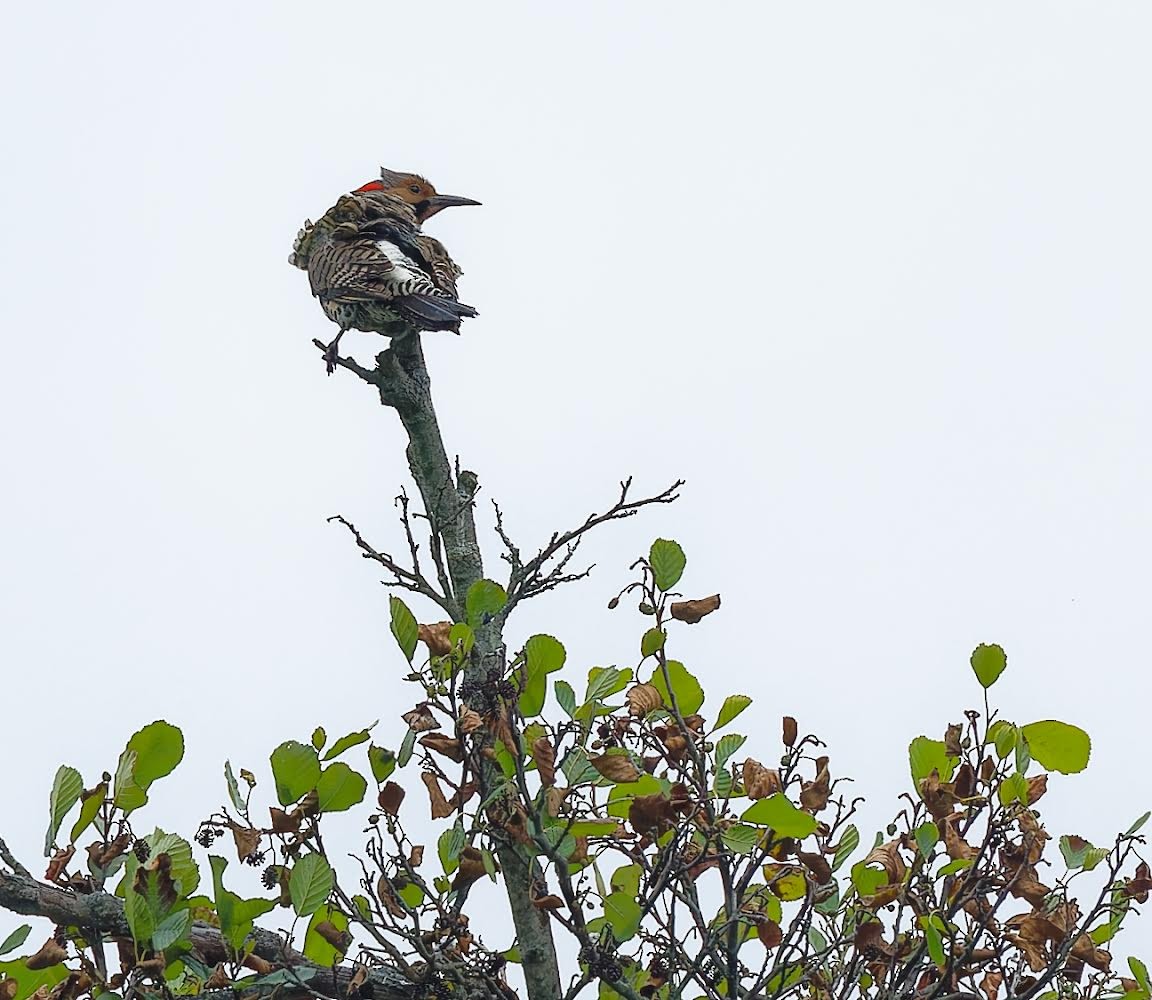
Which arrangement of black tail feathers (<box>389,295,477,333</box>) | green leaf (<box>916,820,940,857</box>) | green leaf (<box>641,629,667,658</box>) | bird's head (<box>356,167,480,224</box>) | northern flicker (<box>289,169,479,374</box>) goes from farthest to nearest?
bird's head (<box>356,167,480,224</box>), northern flicker (<box>289,169,479,374</box>), black tail feathers (<box>389,295,477,333</box>), green leaf (<box>641,629,667,658</box>), green leaf (<box>916,820,940,857</box>)

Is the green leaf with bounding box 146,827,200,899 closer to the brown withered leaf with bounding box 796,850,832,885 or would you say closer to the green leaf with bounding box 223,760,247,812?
the green leaf with bounding box 223,760,247,812

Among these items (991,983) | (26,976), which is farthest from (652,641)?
(26,976)

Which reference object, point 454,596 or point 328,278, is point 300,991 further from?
point 328,278

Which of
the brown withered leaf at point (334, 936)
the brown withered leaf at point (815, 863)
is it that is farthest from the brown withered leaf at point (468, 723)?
the brown withered leaf at point (815, 863)

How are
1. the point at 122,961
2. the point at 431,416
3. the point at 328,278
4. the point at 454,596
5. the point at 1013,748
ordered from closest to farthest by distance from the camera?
the point at 122,961 → the point at 1013,748 → the point at 454,596 → the point at 431,416 → the point at 328,278

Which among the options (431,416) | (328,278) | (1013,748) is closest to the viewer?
(1013,748)

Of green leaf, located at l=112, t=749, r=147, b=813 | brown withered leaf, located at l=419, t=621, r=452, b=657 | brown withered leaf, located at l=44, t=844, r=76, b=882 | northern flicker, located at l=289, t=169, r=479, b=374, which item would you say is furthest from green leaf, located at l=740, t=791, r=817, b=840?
northern flicker, located at l=289, t=169, r=479, b=374

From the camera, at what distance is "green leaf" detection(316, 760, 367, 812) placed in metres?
3.78

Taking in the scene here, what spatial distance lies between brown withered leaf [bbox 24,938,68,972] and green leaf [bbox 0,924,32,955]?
0.34ft

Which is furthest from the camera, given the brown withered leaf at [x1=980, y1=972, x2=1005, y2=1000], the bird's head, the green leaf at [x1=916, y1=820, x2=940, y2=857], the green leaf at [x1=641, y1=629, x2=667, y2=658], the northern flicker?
the bird's head

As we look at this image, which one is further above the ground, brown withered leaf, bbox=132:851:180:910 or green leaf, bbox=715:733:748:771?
green leaf, bbox=715:733:748:771

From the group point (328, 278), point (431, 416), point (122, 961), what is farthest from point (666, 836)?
point (328, 278)

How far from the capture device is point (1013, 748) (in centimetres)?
408

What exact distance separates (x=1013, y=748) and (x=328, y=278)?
12.8 feet
